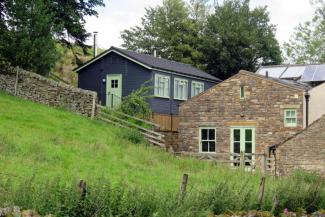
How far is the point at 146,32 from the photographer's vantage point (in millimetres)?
64188

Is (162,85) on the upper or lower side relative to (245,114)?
upper

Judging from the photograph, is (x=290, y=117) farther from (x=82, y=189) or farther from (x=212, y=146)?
(x=82, y=189)

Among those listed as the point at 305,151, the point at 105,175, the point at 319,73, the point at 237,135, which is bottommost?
the point at 105,175

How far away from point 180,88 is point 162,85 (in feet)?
6.56

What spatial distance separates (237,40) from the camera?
5881 centimetres

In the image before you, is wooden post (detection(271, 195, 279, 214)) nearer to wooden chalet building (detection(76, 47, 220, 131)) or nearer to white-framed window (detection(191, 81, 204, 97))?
wooden chalet building (detection(76, 47, 220, 131))

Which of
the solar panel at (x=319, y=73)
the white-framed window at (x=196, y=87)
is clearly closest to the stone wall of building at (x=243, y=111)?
the solar panel at (x=319, y=73)

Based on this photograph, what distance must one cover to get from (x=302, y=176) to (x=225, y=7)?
36.6 m

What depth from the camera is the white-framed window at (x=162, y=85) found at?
4112 centimetres

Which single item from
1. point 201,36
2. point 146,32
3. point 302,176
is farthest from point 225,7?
point 302,176

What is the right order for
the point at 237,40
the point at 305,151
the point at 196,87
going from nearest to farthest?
the point at 305,151, the point at 196,87, the point at 237,40

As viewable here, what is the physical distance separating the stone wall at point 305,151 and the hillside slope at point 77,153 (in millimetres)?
4264

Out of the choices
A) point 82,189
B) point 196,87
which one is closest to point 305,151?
point 196,87

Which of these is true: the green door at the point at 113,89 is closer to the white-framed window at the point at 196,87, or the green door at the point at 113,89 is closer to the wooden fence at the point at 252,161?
the white-framed window at the point at 196,87
